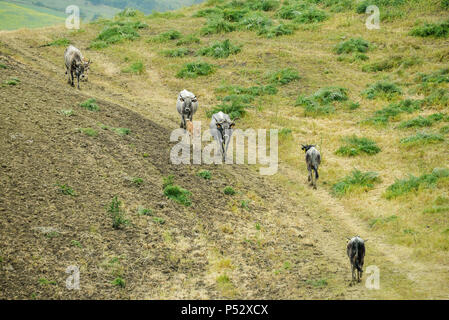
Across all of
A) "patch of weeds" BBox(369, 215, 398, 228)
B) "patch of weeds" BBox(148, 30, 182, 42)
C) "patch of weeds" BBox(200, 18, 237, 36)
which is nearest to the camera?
"patch of weeds" BBox(369, 215, 398, 228)

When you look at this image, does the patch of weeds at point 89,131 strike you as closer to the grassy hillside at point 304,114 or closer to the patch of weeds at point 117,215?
the grassy hillside at point 304,114

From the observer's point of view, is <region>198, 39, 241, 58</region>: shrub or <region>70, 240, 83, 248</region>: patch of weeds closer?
<region>70, 240, 83, 248</region>: patch of weeds

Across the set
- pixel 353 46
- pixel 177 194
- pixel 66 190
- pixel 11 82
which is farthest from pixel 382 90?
pixel 66 190

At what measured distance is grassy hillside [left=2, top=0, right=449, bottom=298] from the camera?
533 inches

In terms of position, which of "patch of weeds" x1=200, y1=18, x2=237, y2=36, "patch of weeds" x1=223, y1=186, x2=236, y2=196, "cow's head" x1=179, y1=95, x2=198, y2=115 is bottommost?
"patch of weeds" x1=223, y1=186, x2=236, y2=196

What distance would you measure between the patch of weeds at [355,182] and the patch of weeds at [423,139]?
3.82 meters

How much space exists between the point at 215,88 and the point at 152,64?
25.4 feet

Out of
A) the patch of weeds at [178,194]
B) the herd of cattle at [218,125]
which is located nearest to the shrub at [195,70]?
the herd of cattle at [218,125]

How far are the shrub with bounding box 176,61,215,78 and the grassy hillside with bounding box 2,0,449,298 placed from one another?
0.10m

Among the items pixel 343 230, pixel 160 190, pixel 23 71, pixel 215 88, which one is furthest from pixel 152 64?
pixel 343 230

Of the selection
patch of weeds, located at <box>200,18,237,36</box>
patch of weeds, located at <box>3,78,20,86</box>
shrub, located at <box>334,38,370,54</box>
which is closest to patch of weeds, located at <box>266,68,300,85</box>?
shrub, located at <box>334,38,370,54</box>

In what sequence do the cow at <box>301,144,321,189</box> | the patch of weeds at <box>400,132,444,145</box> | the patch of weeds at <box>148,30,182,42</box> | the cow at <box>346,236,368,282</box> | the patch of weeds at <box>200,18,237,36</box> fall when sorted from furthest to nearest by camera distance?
the patch of weeds at <box>200,18,237,36</box> → the patch of weeds at <box>148,30,182,42</box> → the patch of weeds at <box>400,132,444,145</box> → the cow at <box>301,144,321,189</box> → the cow at <box>346,236,368,282</box>

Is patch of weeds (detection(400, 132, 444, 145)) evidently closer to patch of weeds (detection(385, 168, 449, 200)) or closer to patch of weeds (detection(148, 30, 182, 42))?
patch of weeds (detection(385, 168, 449, 200))

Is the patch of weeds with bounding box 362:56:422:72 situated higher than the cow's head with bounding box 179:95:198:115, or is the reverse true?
the patch of weeds with bounding box 362:56:422:72
